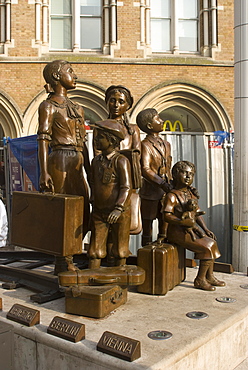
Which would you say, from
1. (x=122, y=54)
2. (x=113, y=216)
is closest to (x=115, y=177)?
(x=113, y=216)

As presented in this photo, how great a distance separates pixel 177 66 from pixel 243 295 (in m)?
10.1

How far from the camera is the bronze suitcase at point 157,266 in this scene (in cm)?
396

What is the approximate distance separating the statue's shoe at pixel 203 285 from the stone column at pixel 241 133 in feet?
7.55

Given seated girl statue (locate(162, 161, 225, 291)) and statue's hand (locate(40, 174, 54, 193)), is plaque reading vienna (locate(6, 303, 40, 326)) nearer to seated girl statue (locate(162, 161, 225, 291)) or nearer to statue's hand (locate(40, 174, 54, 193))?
statue's hand (locate(40, 174, 54, 193))

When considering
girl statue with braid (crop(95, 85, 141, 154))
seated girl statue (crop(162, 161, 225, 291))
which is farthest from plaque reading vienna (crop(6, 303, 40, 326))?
girl statue with braid (crop(95, 85, 141, 154))

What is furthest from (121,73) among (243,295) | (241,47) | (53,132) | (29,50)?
(243,295)

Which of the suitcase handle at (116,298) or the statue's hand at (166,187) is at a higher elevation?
the statue's hand at (166,187)

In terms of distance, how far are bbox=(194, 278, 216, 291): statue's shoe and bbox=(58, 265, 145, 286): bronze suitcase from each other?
2.47 ft

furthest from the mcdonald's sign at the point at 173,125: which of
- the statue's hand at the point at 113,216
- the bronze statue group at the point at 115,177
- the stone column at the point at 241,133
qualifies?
the statue's hand at the point at 113,216

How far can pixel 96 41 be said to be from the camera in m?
13.2

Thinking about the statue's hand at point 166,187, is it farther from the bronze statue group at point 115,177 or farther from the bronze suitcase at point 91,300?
the bronze suitcase at point 91,300

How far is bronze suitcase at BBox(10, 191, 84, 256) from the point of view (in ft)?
12.5

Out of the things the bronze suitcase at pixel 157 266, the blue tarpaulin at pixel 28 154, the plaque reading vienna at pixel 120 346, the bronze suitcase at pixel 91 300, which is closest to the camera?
the plaque reading vienna at pixel 120 346

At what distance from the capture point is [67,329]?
3027 millimetres
